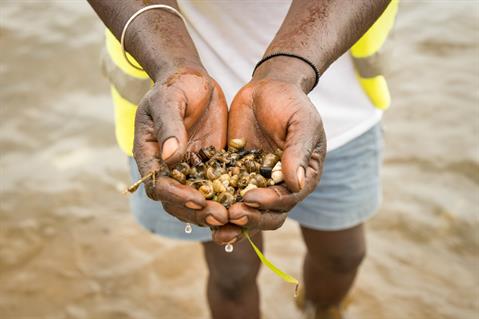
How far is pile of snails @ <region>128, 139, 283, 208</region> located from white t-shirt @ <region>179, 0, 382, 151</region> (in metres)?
0.36

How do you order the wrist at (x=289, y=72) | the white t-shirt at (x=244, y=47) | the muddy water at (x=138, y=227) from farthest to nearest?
the muddy water at (x=138, y=227)
the white t-shirt at (x=244, y=47)
the wrist at (x=289, y=72)

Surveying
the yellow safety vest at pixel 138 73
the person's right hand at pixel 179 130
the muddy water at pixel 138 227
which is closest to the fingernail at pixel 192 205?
the person's right hand at pixel 179 130

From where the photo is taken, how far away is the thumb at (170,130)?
1540 mm

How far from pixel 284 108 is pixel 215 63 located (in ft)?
1.54

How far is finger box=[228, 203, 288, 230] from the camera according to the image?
1534 millimetres

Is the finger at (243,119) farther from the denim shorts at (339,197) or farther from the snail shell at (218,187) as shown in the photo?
the denim shorts at (339,197)

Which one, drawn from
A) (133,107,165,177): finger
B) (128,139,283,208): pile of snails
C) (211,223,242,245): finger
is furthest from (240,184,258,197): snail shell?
(133,107,165,177): finger

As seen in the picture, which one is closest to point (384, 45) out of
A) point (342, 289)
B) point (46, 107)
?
point (342, 289)

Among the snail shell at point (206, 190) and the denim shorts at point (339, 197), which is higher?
the snail shell at point (206, 190)

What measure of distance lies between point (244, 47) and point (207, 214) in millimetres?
691

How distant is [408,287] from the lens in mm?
2988

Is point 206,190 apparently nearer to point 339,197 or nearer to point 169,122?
point 169,122

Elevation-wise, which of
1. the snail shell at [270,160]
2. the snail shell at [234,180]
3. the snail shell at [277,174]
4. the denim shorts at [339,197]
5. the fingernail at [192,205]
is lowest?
the denim shorts at [339,197]

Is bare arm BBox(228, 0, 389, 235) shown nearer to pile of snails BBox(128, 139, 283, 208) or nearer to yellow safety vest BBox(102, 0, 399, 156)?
pile of snails BBox(128, 139, 283, 208)
